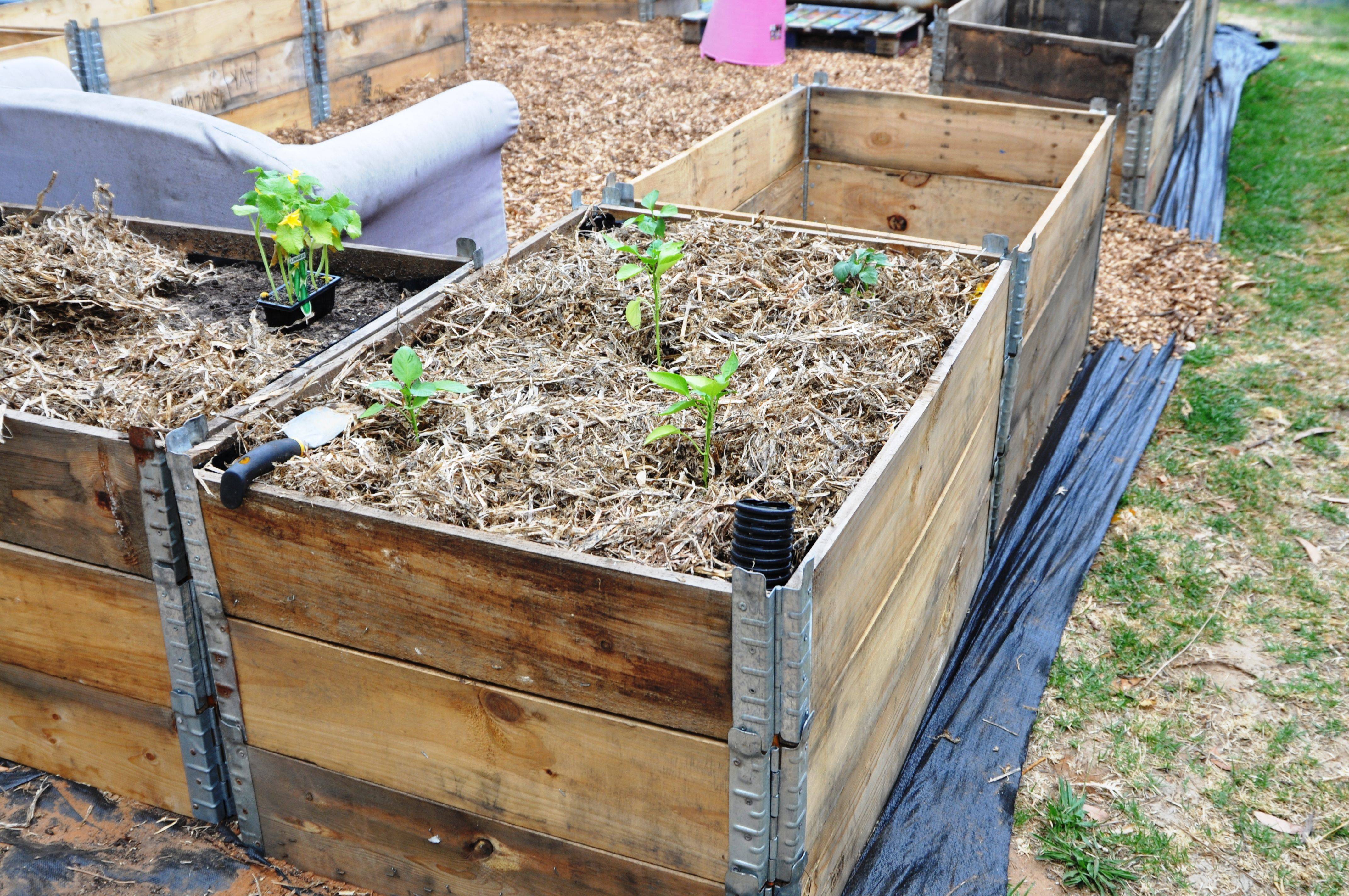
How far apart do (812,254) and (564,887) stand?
7.15 ft

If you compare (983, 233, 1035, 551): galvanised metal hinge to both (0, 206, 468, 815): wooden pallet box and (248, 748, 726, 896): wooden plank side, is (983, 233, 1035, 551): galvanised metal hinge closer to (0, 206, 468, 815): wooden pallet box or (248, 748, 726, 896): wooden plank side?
(0, 206, 468, 815): wooden pallet box

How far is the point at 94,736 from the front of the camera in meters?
2.80

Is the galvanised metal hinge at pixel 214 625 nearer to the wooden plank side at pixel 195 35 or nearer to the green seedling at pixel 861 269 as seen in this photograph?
the green seedling at pixel 861 269

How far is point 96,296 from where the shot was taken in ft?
10.2

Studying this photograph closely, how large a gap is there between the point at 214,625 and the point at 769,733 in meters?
1.28

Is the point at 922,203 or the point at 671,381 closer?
the point at 671,381

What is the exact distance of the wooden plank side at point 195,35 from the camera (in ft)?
23.5

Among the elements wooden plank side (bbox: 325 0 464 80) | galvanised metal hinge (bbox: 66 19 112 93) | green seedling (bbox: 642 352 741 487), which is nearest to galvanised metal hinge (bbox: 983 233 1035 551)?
green seedling (bbox: 642 352 741 487)

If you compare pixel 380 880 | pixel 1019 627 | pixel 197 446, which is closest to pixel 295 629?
pixel 197 446

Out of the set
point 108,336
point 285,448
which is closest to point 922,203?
point 108,336

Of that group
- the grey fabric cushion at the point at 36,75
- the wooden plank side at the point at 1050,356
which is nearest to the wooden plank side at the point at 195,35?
the grey fabric cushion at the point at 36,75

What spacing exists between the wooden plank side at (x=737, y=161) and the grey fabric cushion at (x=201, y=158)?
1.06m

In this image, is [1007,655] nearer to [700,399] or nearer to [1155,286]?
[700,399]

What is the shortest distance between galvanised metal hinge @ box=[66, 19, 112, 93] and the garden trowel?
5474 mm
